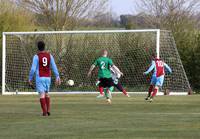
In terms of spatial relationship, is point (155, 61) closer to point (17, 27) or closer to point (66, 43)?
point (66, 43)

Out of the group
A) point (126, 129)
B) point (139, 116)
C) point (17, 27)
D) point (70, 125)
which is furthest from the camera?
point (17, 27)

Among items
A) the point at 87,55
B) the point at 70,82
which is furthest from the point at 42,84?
the point at 87,55

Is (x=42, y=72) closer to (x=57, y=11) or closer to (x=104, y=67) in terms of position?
(x=104, y=67)

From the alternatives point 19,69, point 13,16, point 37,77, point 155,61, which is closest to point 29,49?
point 19,69

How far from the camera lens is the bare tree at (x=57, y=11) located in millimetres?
47594

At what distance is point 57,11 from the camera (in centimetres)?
4781

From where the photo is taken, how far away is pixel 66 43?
3878 centimetres

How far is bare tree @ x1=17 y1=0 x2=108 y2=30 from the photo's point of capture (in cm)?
4759

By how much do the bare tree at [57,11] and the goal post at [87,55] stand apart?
879 cm

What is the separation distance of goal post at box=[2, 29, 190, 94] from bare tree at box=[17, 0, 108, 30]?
28.8 ft

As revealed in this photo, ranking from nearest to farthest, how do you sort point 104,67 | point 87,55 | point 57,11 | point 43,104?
point 43,104
point 104,67
point 87,55
point 57,11

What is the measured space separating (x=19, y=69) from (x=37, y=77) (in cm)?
1919

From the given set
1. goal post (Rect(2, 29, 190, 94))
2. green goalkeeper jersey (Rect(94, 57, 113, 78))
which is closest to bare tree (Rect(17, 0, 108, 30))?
goal post (Rect(2, 29, 190, 94))

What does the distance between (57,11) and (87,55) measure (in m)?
10.2
